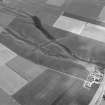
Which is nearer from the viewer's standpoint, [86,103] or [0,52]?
[86,103]

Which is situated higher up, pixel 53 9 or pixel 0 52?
pixel 53 9

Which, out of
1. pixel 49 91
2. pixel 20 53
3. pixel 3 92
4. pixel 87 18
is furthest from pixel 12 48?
pixel 87 18

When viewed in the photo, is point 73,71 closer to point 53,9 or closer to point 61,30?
point 61,30

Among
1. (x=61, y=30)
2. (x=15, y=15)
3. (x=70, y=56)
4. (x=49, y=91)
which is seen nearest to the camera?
(x=49, y=91)

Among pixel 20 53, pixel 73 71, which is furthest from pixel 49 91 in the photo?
pixel 20 53

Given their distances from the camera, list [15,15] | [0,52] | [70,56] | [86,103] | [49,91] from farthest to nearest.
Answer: [15,15]
[0,52]
[70,56]
[49,91]
[86,103]

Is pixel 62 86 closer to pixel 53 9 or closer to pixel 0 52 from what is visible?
pixel 0 52

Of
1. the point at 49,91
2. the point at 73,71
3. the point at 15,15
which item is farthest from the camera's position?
the point at 15,15

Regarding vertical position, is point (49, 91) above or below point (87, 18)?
below

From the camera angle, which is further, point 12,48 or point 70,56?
point 12,48
